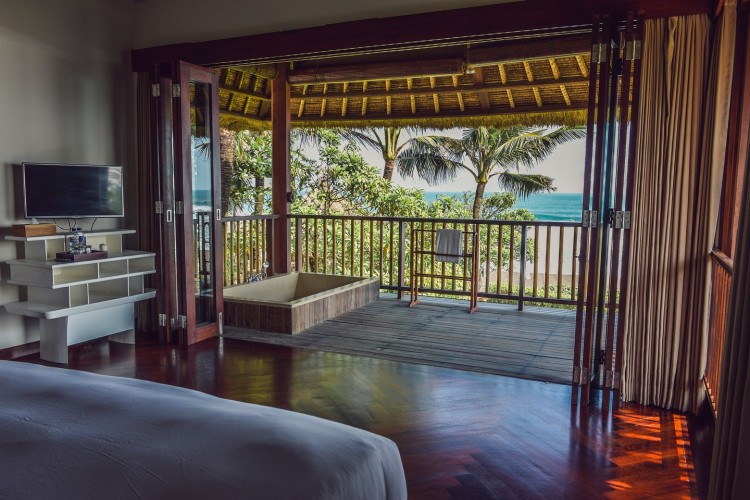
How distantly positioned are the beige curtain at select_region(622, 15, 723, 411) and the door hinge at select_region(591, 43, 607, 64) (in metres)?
0.20

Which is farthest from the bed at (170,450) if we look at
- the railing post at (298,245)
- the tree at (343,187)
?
the tree at (343,187)

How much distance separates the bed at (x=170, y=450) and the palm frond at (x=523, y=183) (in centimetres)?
1198

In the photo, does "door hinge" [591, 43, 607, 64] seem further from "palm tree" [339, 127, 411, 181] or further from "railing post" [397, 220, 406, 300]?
"palm tree" [339, 127, 411, 181]

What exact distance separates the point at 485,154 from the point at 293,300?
8067mm

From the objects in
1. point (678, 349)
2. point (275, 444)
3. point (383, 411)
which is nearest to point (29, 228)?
point (383, 411)

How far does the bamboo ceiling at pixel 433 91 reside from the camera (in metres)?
5.54

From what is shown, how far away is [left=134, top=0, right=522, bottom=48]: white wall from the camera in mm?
3633

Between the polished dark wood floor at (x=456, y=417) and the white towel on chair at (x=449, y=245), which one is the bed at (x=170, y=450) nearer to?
the polished dark wood floor at (x=456, y=417)

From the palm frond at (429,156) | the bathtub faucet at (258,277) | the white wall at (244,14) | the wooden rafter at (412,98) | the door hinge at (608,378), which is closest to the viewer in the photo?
the door hinge at (608,378)

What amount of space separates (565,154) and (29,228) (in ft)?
70.8

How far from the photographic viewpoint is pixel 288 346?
169 inches

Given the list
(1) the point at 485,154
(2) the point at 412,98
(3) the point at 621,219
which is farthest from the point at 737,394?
(1) the point at 485,154

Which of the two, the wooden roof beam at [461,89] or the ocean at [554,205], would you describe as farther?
the ocean at [554,205]

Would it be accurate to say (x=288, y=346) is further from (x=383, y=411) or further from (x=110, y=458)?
(x=110, y=458)
